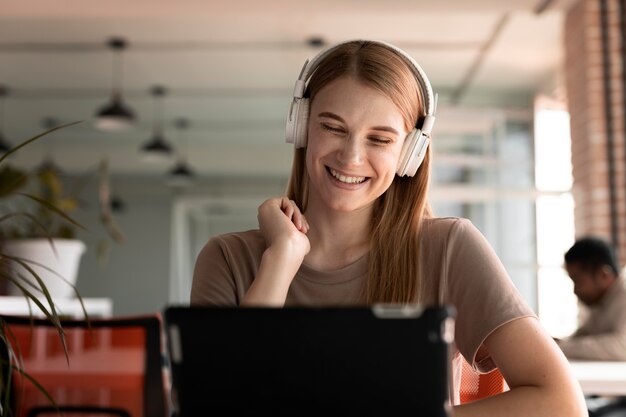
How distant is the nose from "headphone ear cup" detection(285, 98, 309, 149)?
0.50 feet

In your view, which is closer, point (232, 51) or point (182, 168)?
point (232, 51)

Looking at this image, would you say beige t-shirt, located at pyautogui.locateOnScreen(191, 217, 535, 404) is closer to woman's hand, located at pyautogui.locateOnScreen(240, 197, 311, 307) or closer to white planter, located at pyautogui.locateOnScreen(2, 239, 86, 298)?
woman's hand, located at pyautogui.locateOnScreen(240, 197, 311, 307)

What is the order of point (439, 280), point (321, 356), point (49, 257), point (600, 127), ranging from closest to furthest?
point (321, 356), point (439, 280), point (49, 257), point (600, 127)

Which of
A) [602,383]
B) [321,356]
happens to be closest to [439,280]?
[321,356]

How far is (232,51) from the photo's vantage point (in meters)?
8.88

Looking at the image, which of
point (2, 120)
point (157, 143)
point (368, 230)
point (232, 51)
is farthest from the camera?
point (2, 120)

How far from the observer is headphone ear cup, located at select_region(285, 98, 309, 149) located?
1.58 metres

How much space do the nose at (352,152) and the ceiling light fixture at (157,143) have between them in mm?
7844

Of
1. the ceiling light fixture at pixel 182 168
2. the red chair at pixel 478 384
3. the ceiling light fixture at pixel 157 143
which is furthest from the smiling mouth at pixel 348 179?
the ceiling light fixture at pixel 182 168

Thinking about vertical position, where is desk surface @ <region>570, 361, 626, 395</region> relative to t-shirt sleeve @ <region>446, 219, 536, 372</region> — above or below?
below

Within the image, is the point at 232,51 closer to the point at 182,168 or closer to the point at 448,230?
the point at 182,168

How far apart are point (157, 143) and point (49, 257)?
19.6 ft

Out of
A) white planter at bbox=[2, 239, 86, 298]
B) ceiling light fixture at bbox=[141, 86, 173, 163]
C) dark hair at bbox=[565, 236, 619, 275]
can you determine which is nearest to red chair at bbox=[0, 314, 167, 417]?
white planter at bbox=[2, 239, 86, 298]

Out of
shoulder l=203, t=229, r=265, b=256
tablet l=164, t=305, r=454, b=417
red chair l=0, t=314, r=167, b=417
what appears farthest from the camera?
red chair l=0, t=314, r=167, b=417
